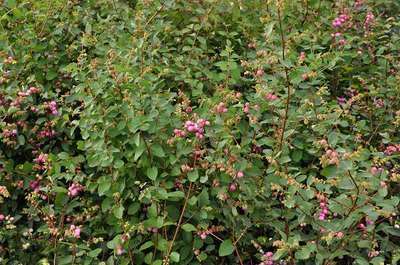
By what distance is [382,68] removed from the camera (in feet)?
10.5

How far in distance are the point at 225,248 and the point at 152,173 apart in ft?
1.37

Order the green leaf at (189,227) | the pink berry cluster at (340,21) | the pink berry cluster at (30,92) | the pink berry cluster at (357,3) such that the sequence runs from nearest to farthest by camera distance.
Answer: the green leaf at (189,227) → the pink berry cluster at (30,92) → the pink berry cluster at (340,21) → the pink berry cluster at (357,3)

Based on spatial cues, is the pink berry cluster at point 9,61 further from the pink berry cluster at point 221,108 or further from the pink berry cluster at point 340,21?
the pink berry cluster at point 340,21

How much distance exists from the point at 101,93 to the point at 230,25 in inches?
44.6

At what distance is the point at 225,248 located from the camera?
7.50 ft

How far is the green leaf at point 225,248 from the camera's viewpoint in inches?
89.5

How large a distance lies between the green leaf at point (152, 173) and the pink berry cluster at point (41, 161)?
0.47 m

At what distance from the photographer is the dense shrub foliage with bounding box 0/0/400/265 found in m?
2.24

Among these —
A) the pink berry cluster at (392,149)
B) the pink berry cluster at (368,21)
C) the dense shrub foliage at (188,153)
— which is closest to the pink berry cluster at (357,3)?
the pink berry cluster at (368,21)

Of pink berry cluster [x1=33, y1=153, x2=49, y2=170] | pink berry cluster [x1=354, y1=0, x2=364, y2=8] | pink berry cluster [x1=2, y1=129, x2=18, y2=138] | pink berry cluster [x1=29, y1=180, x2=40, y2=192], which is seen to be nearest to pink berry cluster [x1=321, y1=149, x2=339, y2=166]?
pink berry cluster [x1=33, y1=153, x2=49, y2=170]

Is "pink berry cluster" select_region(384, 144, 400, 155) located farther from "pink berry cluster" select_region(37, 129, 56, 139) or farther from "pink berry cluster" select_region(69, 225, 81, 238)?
"pink berry cluster" select_region(37, 129, 56, 139)

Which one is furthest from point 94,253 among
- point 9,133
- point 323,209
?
point 323,209

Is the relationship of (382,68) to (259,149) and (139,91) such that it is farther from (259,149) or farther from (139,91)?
(139,91)

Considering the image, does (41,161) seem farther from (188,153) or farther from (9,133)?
(188,153)
